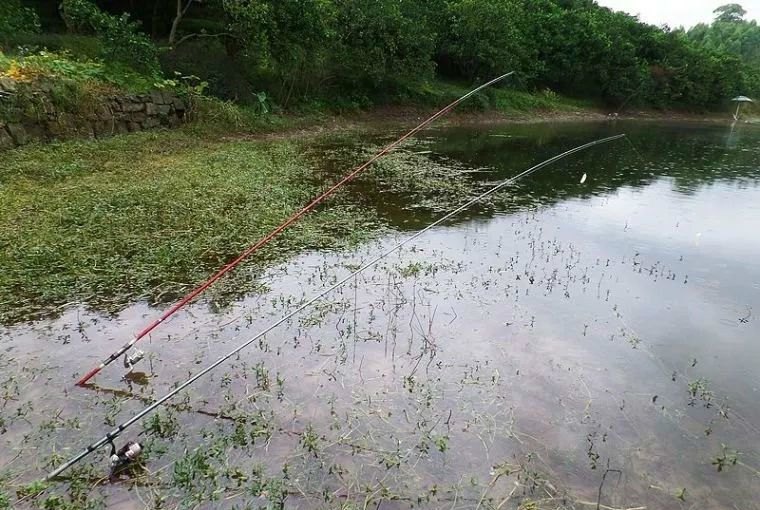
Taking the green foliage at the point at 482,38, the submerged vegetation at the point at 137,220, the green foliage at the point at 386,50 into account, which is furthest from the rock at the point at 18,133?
the green foliage at the point at 482,38

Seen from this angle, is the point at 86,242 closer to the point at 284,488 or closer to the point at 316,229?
the point at 316,229

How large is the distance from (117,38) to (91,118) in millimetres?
2728

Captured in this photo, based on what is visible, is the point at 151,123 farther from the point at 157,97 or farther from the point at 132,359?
the point at 132,359

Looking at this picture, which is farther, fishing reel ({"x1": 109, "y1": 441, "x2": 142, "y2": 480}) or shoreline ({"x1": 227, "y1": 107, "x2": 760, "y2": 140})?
shoreline ({"x1": 227, "y1": 107, "x2": 760, "y2": 140})

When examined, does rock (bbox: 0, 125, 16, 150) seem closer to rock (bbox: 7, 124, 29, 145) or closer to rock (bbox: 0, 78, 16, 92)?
rock (bbox: 7, 124, 29, 145)

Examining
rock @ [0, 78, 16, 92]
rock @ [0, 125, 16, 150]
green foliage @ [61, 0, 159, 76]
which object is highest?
green foliage @ [61, 0, 159, 76]

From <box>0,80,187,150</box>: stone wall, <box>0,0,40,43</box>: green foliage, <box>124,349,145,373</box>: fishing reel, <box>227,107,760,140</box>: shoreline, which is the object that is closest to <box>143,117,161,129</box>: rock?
<box>0,80,187,150</box>: stone wall

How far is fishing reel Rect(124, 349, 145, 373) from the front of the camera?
3840 millimetres

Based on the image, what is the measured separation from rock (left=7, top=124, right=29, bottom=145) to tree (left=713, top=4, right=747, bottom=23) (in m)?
119

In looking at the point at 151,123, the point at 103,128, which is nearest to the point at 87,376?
the point at 103,128

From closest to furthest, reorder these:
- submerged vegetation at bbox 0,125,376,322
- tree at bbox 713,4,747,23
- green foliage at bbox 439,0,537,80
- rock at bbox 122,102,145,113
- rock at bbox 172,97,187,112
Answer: submerged vegetation at bbox 0,125,376,322, rock at bbox 122,102,145,113, rock at bbox 172,97,187,112, green foliage at bbox 439,0,537,80, tree at bbox 713,4,747,23

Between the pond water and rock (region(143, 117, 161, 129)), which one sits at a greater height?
rock (region(143, 117, 161, 129))

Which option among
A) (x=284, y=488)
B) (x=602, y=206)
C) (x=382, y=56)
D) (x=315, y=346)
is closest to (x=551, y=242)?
(x=602, y=206)

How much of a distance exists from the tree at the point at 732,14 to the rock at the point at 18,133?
391 feet
